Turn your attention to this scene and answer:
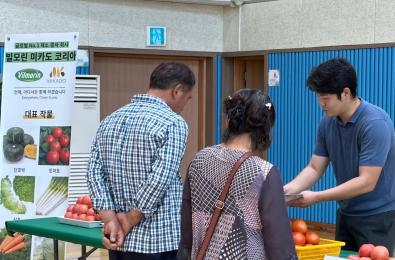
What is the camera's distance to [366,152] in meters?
3.54

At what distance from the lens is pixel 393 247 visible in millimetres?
3672

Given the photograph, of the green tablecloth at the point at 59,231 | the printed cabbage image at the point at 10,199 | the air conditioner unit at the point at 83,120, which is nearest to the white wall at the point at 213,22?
the air conditioner unit at the point at 83,120

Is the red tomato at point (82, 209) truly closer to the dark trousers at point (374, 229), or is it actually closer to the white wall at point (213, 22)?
the dark trousers at point (374, 229)

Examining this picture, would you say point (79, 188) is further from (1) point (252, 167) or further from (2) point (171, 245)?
(1) point (252, 167)

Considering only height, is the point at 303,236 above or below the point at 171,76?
below

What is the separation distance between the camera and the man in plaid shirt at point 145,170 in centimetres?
312

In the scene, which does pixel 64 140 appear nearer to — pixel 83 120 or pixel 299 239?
pixel 83 120

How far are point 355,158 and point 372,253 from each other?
54 cm

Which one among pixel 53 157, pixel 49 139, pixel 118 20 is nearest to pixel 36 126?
pixel 49 139

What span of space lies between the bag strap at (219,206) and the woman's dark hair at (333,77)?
956 mm

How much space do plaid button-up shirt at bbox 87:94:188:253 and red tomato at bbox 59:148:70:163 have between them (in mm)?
2218

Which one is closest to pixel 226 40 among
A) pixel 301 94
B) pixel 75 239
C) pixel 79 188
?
pixel 301 94

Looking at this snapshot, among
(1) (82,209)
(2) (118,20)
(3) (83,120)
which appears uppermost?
(2) (118,20)

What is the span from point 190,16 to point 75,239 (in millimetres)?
5520
